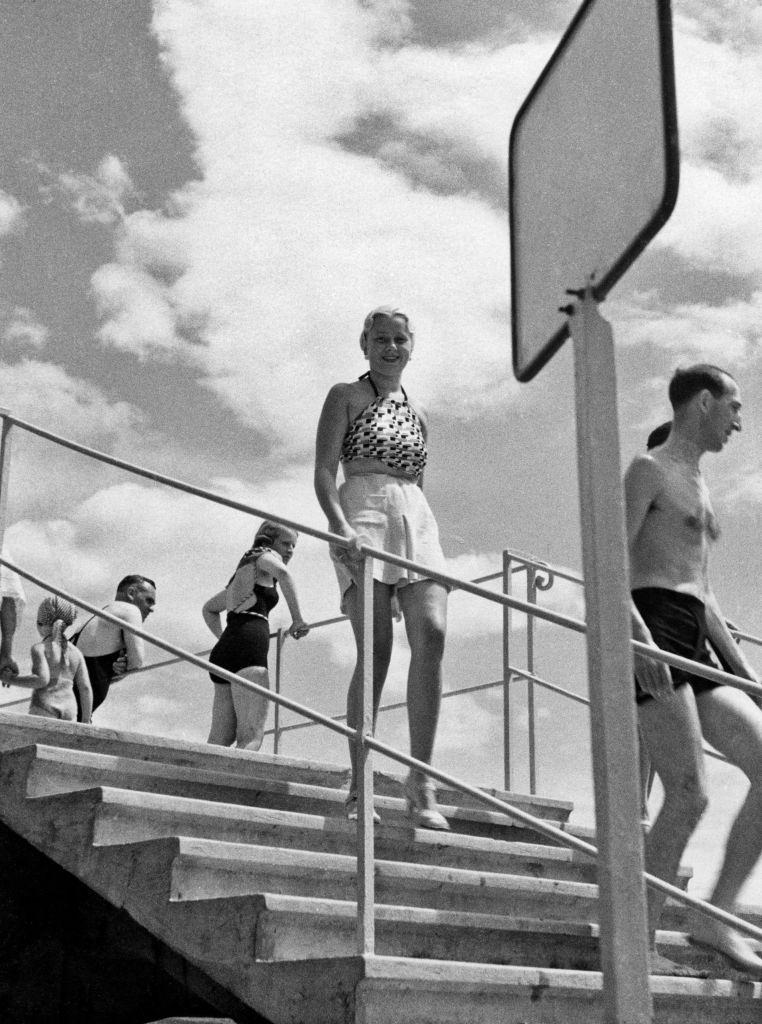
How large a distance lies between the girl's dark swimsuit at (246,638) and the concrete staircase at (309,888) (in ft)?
4.38

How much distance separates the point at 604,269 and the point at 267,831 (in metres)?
2.89

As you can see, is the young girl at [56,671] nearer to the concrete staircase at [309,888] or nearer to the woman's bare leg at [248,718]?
the woman's bare leg at [248,718]

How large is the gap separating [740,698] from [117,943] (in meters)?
2.19

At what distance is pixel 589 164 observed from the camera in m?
1.88

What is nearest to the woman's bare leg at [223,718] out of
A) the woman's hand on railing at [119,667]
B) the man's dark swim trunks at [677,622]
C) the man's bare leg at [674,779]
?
the woman's hand on railing at [119,667]

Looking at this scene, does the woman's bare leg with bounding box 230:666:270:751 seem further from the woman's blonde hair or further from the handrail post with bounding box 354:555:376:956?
the handrail post with bounding box 354:555:376:956

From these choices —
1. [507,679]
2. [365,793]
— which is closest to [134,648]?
[507,679]

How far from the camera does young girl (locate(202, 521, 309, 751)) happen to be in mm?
6398

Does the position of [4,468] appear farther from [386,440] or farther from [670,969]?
[670,969]

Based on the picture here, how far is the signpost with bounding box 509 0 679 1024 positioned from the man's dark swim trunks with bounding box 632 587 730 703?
2.15 meters

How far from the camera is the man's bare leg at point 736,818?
12.7 ft

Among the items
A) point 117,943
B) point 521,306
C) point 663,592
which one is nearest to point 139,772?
point 117,943

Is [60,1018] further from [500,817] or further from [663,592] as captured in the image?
[663,592]

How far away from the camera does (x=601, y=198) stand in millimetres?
1838
